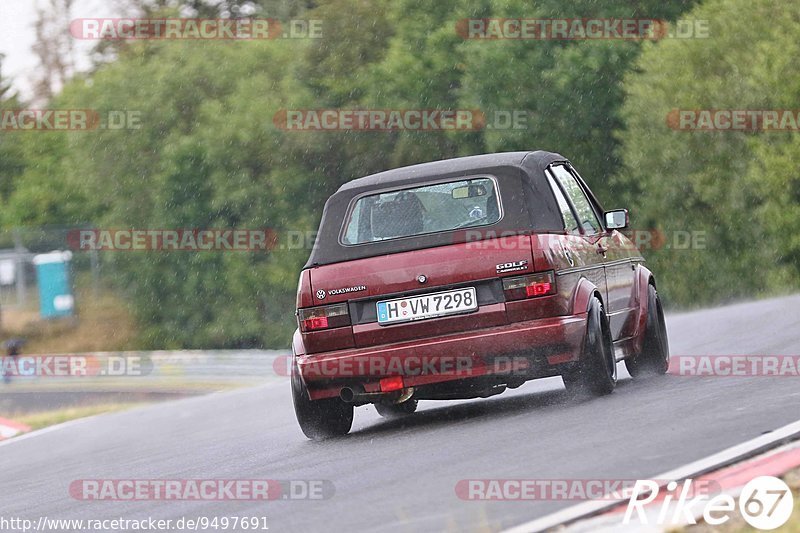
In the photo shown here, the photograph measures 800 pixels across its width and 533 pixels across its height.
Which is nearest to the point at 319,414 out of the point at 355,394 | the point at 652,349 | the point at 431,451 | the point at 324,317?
the point at 355,394

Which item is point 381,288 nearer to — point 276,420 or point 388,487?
point 388,487

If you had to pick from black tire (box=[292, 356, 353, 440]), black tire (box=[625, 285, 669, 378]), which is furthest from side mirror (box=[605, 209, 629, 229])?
black tire (box=[292, 356, 353, 440])

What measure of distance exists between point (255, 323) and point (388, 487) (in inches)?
1924

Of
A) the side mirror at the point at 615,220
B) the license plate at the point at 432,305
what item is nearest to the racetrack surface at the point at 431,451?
the license plate at the point at 432,305

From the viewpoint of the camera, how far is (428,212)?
9234 millimetres

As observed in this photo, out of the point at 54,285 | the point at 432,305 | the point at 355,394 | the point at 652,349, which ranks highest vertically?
the point at 432,305

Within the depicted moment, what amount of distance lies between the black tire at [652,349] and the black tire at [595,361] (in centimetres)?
134

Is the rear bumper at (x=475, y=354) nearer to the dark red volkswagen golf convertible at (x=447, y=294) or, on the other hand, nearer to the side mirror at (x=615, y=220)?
the dark red volkswagen golf convertible at (x=447, y=294)

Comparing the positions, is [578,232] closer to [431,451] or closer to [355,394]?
[355,394]

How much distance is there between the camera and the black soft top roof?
9.05m

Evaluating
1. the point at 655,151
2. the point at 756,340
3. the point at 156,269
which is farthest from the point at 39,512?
the point at 156,269

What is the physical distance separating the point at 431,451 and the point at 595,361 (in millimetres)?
1636

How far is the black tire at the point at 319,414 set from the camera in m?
9.39

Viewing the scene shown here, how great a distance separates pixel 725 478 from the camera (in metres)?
6.23
